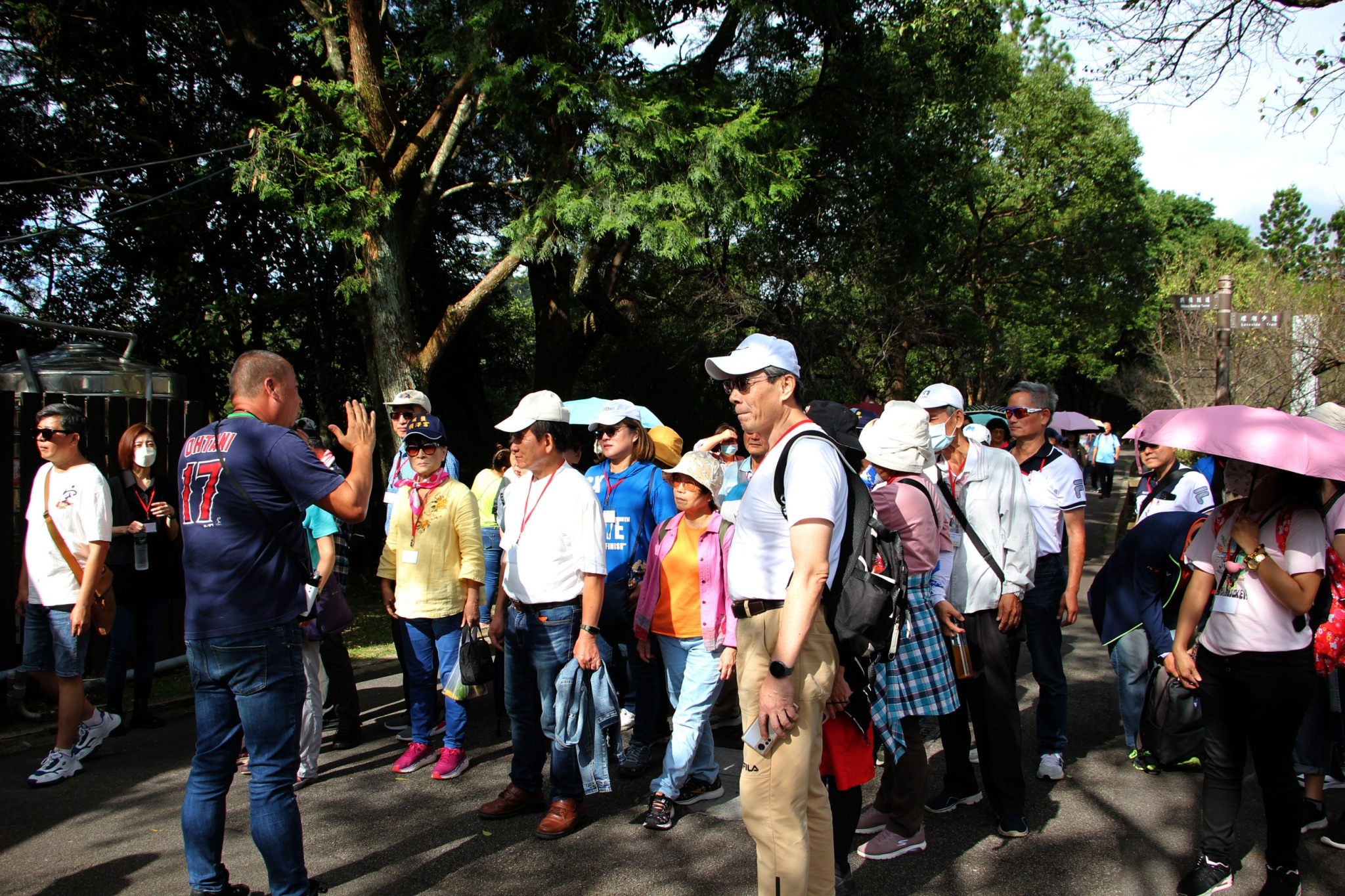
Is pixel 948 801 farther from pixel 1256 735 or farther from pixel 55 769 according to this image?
pixel 55 769

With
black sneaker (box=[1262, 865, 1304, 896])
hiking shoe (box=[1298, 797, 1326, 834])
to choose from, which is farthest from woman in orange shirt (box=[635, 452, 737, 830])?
hiking shoe (box=[1298, 797, 1326, 834])

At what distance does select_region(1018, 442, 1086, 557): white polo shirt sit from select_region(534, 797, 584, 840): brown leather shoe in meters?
2.72

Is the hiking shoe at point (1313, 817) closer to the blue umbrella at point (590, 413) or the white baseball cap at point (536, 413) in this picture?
the white baseball cap at point (536, 413)

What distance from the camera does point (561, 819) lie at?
13.6 ft

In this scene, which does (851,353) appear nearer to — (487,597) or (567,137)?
(567,137)

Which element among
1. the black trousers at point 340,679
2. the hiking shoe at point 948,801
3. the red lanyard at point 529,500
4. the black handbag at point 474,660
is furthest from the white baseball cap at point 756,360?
the black trousers at point 340,679

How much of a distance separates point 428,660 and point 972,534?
Answer: 296cm

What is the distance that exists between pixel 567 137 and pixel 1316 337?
43.2 ft

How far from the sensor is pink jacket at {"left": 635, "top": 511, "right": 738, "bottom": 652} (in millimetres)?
4145

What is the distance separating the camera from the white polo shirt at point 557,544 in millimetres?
4117

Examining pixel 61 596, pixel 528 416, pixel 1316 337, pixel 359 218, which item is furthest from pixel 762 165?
pixel 1316 337

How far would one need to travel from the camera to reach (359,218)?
9.98 metres

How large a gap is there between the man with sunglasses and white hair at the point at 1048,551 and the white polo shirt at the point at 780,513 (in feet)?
6.95

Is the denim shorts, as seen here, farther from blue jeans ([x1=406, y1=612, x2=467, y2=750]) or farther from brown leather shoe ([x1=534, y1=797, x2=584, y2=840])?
brown leather shoe ([x1=534, y1=797, x2=584, y2=840])
